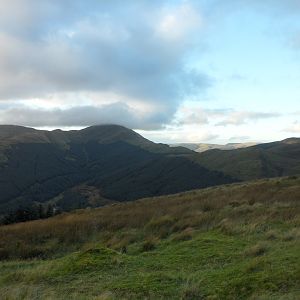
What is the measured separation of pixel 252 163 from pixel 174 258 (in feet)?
486

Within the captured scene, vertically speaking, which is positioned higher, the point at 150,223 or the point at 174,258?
the point at 174,258

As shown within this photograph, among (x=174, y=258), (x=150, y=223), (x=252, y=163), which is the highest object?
(x=252, y=163)

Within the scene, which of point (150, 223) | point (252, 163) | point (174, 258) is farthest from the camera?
point (252, 163)

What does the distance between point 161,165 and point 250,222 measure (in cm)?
A: 18343

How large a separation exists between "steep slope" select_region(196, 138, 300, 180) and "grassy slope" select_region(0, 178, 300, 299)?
11665cm

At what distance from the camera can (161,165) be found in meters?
200

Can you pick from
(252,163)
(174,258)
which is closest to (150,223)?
(174,258)

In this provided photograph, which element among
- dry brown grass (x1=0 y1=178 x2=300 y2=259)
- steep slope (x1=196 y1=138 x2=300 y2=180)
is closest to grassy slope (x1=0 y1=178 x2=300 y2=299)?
dry brown grass (x1=0 y1=178 x2=300 y2=259)

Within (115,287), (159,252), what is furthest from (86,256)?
(115,287)

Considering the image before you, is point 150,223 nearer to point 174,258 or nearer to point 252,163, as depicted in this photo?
point 174,258

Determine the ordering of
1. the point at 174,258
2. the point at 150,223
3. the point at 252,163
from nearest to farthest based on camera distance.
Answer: the point at 174,258
the point at 150,223
the point at 252,163

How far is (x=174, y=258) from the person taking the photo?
12414 mm

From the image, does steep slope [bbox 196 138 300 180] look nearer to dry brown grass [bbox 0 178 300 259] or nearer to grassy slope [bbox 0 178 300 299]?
dry brown grass [bbox 0 178 300 259]

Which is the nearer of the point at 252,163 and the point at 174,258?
the point at 174,258
